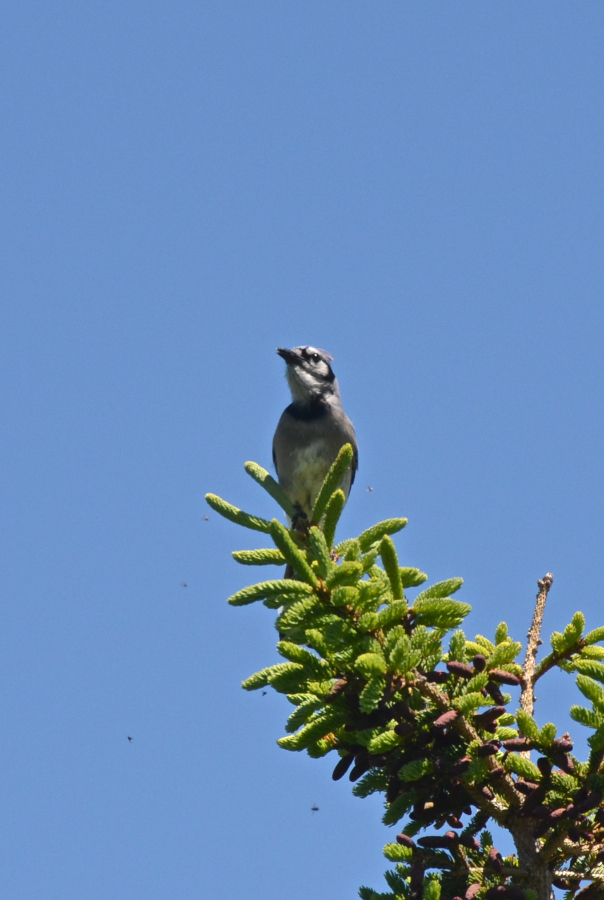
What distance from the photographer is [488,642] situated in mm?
3449

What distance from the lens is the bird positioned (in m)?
8.03

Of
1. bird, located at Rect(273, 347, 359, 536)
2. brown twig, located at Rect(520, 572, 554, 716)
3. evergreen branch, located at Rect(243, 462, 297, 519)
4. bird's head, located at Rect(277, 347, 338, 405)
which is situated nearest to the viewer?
brown twig, located at Rect(520, 572, 554, 716)

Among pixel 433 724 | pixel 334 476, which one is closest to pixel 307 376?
pixel 334 476

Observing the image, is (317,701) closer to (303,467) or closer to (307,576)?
→ (307,576)

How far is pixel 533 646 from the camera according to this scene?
343 cm

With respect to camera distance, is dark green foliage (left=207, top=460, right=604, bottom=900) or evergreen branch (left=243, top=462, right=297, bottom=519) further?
evergreen branch (left=243, top=462, right=297, bottom=519)

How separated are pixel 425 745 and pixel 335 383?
6035 millimetres

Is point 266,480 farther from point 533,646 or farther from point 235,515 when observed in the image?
point 533,646


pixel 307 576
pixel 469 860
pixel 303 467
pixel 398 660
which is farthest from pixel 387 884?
pixel 303 467

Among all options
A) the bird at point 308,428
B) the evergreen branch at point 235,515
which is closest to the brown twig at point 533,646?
the evergreen branch at point 235,515

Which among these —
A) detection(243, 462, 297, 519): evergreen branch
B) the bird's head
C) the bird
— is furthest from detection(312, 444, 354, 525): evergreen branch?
the bird's head

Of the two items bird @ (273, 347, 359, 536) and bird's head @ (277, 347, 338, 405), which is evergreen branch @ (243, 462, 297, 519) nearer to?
bird @ (273, 347, 359, 536)

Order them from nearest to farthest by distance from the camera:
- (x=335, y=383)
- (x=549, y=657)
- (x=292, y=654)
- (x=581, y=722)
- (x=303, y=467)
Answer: (x=581, y=722)
(x=292, y=654)
(x=549, y=657)
(x=303, y=467)
(x=335, y=383)

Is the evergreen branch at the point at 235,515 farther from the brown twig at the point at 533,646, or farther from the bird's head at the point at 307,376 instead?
the bird's head at the point at 307,376
